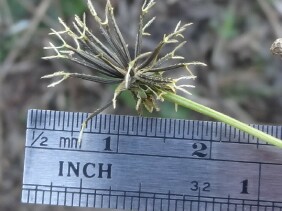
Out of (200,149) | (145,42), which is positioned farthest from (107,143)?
(145,42)

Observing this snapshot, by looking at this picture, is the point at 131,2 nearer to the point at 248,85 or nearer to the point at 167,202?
the point at 248,85

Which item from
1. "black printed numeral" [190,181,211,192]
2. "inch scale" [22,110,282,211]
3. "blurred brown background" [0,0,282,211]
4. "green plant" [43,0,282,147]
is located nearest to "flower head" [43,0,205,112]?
"green plant" [43,0,282,147]

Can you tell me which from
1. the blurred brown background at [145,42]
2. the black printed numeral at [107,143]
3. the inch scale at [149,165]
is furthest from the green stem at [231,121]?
the blurred brown background at [145,42]

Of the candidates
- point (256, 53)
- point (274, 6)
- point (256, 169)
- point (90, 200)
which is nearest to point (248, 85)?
point (256, 53)

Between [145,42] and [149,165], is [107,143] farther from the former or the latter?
[145,42]

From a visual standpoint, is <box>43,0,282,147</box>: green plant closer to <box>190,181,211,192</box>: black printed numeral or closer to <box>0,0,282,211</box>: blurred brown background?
<box>190,181,211,192</box>: black printed numeral

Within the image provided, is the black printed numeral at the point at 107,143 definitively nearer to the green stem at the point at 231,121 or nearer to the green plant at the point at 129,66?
the green plant at the point at 129,66
